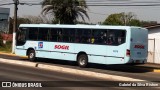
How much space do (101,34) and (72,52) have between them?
2703 millimetres

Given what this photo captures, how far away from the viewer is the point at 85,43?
24672 mm

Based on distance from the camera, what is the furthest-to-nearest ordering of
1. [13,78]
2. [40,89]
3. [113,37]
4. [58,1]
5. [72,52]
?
[58,1] → [72,52] → [113,37] → [13,78] → [40,89]

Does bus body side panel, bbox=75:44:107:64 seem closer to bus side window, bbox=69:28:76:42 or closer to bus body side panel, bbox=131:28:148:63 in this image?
bus side window, bbox=69:28:76:42

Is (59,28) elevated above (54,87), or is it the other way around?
(59,28)

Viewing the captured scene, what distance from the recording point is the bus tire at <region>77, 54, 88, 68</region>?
24.5m

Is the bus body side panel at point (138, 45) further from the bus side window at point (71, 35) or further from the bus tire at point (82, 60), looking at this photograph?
the bus side window at point (71, 35)

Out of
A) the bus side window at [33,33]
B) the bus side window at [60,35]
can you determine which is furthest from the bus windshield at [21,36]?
the bus side window at [60,35]

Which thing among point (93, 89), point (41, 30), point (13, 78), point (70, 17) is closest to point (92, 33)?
point (41, 30)

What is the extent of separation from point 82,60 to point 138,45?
3713mm

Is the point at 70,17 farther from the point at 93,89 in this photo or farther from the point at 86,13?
the point at 93,89

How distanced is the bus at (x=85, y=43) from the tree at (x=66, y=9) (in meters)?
16.0

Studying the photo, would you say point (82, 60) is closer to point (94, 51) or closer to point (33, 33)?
point (94, 51)

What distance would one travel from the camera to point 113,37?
→ 23.0m

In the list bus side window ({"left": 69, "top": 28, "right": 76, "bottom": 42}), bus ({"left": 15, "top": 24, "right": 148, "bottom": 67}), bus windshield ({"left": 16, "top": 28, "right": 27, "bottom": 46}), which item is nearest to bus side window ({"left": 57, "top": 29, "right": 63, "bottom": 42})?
bus ({"left": 15, "top": 24, "right": 148, "bottom": 67})
